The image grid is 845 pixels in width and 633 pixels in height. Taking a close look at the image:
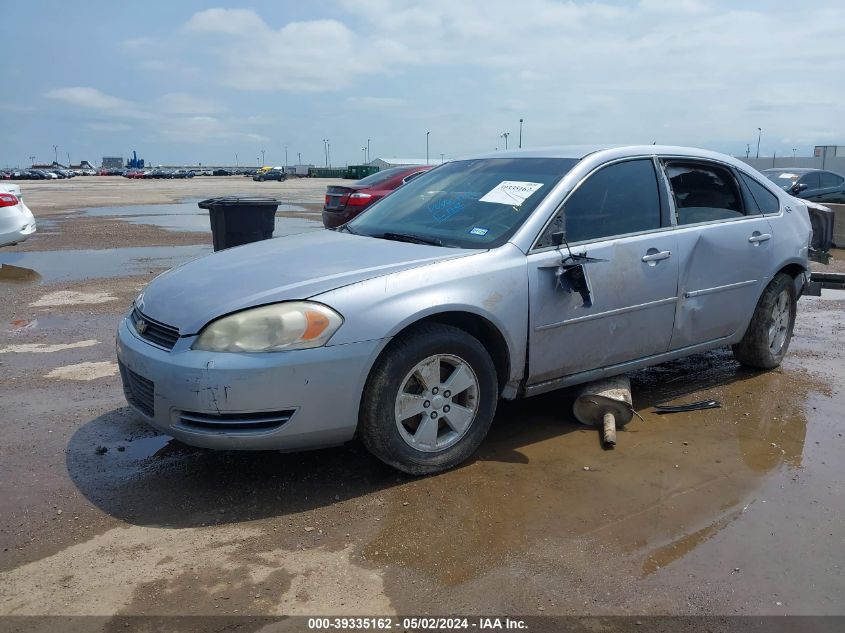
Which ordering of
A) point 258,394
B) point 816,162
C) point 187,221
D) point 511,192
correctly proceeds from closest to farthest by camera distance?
point 258,394
point 511,192
point 187,221
point 816,162

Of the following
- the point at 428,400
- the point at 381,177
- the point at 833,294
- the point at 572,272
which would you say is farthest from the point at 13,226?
the point at 833,294

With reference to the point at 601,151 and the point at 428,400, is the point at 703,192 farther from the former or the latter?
the point at 428,400

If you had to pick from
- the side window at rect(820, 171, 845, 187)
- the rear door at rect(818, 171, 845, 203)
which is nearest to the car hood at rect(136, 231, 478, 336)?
the rear door at rect(818, 171, 845, 203)

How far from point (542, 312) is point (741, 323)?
2.03m

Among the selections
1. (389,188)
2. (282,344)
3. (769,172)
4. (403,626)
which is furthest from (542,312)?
(769,172)

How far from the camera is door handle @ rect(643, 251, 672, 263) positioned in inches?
169

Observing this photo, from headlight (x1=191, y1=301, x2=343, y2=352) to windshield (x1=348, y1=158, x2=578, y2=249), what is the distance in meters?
1.00

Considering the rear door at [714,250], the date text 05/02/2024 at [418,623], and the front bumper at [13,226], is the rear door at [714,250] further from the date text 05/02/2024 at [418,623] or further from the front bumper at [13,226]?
the front bumper at [13,226]

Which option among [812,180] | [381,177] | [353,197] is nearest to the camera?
[353,197]

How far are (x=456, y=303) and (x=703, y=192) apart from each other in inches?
91.6

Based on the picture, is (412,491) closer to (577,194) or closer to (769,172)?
(577,194)

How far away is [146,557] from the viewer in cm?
293

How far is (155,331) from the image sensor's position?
3506 mm

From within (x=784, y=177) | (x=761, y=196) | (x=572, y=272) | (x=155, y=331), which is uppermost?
(x=784, y=177)
